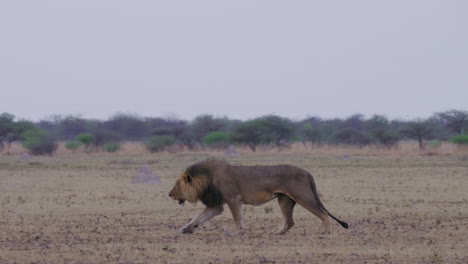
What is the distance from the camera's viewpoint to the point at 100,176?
116 ft

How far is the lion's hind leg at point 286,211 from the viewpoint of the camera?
15.6 meters

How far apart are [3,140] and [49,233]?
214 ft

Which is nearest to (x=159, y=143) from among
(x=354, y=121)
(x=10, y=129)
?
Answer: (x=10, y=129)

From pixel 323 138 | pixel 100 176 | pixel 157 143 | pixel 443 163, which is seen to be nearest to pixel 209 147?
pixel 157 143

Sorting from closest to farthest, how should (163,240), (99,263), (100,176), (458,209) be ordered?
(99,263) < (163,240) < (458,209) < (100,176)

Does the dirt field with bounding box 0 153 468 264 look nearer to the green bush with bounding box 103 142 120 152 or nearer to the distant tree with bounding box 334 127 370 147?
the green bush with bounding box 103 142 120 152

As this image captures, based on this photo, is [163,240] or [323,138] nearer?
[163,240]

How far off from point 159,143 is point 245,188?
179 ft

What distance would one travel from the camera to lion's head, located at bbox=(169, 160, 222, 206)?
15828mm

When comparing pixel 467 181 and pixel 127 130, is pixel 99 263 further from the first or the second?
pixel 127 130

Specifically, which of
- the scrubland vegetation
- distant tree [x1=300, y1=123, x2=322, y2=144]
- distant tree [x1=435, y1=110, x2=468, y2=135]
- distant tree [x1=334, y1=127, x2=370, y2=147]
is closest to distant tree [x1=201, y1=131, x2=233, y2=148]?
distant tree [x1=300, y1=123, x2=322, y2=144]

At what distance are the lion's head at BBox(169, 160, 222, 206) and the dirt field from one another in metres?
0.64

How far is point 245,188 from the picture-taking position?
15.8 metres

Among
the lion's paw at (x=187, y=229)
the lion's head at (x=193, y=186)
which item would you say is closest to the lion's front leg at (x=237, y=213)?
the lion's head at (x=193, y=186)
